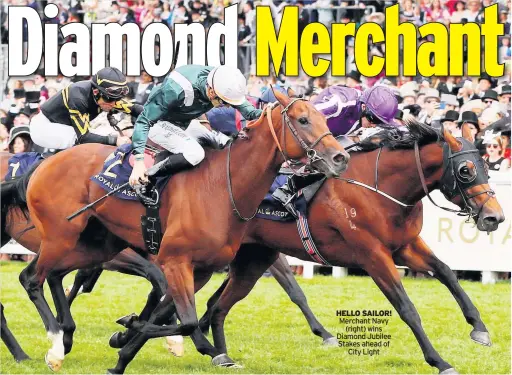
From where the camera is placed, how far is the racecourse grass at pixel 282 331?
25.7 feet

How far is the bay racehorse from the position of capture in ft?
23.8

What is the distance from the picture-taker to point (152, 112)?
281 inches

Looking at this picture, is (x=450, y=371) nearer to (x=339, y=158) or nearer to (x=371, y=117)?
(x=339, y=158)

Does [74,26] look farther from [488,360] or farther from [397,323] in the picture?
[488,360]

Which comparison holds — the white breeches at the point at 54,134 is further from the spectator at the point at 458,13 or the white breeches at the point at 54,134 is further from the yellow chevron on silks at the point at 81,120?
the spectator at the point at 458,13

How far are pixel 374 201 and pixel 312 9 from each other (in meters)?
8.72

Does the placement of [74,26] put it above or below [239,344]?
above

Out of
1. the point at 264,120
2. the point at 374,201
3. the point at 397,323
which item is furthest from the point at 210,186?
the point at 397,323

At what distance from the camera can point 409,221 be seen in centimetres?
764

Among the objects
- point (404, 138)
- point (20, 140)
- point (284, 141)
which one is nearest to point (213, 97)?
point (284, 141)

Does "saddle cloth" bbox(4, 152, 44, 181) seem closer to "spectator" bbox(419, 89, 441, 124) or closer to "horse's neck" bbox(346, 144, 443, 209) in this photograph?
"horse's neck" bbox(346, 144, 443, 209)

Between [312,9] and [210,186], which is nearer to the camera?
[210,186]

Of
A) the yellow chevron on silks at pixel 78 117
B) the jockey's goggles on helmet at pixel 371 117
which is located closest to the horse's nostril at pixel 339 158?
the jockey's goggles on helmet at pixel 371 117

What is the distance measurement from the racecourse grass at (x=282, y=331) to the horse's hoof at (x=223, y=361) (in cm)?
9
